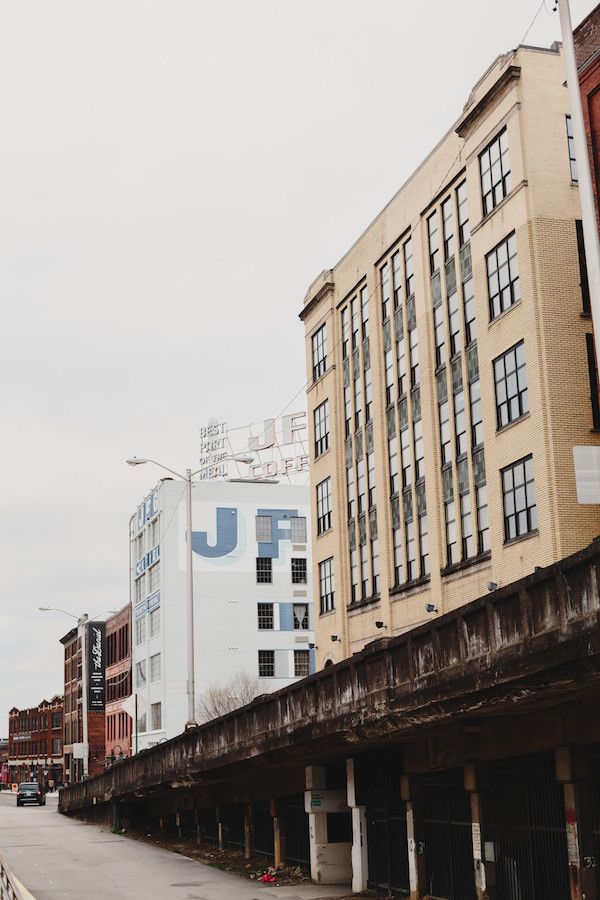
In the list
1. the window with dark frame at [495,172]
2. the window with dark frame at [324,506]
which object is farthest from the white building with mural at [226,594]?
the window with dark frame at [495,172]

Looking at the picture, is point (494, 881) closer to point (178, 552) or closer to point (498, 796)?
point (498, 796)

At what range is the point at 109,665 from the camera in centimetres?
10600

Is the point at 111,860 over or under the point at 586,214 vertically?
under

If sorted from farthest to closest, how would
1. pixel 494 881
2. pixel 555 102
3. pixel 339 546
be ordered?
pixel 339 546, pixel 555 102, pixel 494 881

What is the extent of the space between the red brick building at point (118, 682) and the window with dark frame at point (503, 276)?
6625 cm

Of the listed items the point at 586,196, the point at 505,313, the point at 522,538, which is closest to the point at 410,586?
the point at 522,538

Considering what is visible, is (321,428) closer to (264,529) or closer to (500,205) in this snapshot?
(500,205)

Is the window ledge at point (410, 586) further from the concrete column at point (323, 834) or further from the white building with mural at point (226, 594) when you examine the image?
the white building with mural at point (226, 594)

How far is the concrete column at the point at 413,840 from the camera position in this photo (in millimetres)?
27719

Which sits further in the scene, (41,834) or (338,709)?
(41,834)

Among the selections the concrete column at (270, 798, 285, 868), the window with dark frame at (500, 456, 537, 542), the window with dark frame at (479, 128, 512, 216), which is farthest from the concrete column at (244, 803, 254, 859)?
the window with dark frame at (479, 128, 512, 216)

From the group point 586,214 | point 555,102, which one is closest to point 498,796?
point 586,214

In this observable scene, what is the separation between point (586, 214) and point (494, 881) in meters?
14.6

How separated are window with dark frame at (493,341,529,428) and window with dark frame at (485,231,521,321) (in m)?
1.48
